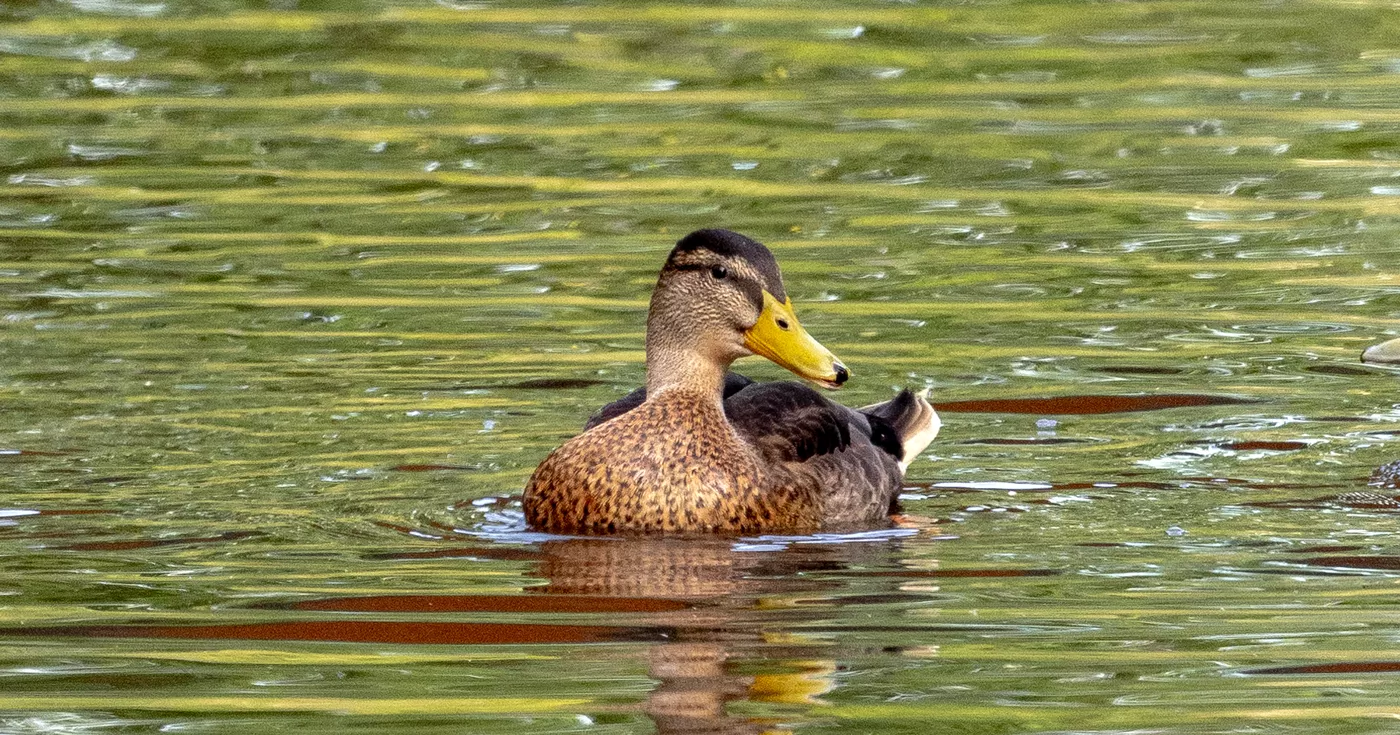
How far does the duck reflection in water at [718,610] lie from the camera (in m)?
6.02

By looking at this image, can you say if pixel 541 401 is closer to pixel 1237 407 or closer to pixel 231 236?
pixel 1237 407

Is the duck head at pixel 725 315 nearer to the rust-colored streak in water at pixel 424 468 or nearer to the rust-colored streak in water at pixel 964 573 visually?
the rust-colored streak in water at pixel 424 468

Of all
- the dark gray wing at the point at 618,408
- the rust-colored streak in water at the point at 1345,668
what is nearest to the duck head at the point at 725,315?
the dark gray wing at the point at 618,408

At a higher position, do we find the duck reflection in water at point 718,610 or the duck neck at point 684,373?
the duck neck at point 684,373

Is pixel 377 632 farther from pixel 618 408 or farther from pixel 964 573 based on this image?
pixel 618 408

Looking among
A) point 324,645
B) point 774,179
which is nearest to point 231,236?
point 774,179

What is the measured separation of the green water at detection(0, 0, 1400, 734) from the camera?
6352 millimetres

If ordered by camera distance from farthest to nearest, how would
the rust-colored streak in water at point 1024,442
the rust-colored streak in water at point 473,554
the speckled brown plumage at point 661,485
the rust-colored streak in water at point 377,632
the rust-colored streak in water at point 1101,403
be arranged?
the rust-colored streak in water at point 1101,403 → the rust-colored streak in water at point 1024,442 → the speckled brown plumage at point 661,485 → the rust-colored streak in water at point 473,554 → the rust-colored streak in water at point 377,632

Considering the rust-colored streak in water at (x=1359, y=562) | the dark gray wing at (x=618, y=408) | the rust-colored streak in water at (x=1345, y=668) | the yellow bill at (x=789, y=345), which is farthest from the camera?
the dark gray wing at (x=618, y=408)

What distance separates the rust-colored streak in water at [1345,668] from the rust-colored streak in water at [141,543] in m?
3.29

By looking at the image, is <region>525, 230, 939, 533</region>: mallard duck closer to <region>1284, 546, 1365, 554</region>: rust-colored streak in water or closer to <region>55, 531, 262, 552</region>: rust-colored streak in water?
<region>55, 531, 262, 552</region>: rust-colored streak in water

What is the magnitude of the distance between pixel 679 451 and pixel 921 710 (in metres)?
2.70

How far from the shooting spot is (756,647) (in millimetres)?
6578

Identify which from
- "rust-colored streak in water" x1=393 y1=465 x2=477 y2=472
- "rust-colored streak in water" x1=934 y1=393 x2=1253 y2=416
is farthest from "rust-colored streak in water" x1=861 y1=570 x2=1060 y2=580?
"rust-colored streak in water" x1=934 y1=393 x2=1253 y2=416
